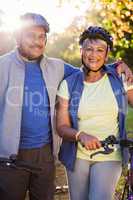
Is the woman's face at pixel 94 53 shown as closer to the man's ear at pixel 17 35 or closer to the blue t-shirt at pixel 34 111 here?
the blue t-shirt at pixel 34 111

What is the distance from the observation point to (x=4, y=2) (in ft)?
48.0

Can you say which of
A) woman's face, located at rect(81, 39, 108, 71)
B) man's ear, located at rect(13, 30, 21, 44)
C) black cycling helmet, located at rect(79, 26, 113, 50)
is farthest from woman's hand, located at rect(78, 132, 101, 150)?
man's ear, located at rect(13, 30, 21, 44)

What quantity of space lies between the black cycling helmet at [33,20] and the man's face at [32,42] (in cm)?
4

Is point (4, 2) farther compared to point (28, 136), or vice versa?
point (4, 2)

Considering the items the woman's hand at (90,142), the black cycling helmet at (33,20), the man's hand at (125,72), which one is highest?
the black cycling helmet at (33,20)

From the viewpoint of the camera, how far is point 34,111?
5277 mm

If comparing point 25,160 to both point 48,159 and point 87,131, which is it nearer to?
point 48,159

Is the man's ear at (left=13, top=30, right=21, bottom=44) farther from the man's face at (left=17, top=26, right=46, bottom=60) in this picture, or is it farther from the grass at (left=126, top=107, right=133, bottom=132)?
the grass at (left=126, top=107, right=133, bottom=132)

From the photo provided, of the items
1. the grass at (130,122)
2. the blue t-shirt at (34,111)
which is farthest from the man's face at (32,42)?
the grass at (130,122)

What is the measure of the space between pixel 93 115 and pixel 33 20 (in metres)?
0.98

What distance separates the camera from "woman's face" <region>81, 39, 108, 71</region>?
5.23m

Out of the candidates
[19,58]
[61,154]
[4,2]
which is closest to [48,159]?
[61,154]

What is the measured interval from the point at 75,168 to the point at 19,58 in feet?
3.57

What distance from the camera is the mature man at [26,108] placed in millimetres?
5289
